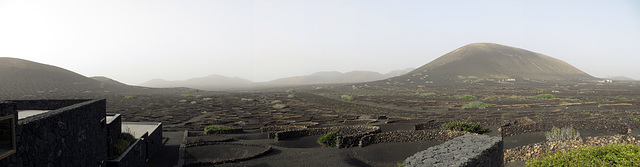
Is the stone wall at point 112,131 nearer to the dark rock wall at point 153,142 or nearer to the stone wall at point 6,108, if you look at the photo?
the dark rock wall at point 153,142

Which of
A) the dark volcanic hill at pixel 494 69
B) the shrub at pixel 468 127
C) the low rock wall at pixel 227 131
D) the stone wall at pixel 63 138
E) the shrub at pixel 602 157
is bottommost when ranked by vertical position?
the low rock wall at pixel 227 131

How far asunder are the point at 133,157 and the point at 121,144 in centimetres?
87

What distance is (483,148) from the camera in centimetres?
1108

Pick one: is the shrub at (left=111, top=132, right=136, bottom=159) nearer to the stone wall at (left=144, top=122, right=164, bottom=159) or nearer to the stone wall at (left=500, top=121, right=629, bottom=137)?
the stone wall at (left=144, top=122, right=164, bottom=159)

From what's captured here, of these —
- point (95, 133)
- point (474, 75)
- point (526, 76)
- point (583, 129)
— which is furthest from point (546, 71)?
point (95, 133)

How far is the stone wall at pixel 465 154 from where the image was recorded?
10039 mm

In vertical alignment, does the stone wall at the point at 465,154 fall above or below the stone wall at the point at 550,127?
above

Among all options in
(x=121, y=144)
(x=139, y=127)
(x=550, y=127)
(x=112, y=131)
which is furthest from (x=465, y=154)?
(x=139, y=127)

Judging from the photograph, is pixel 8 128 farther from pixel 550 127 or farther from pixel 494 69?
pixel 494 69

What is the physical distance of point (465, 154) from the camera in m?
10.6

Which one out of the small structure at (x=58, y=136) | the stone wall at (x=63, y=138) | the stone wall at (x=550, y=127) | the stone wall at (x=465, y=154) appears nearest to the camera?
the small structure at (x=58, y=136)

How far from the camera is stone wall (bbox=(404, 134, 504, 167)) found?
10039 mm

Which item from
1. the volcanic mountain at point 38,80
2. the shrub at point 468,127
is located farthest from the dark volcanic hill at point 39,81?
the shrub at point 468,127

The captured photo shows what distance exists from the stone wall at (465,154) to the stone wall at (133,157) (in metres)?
9.85
